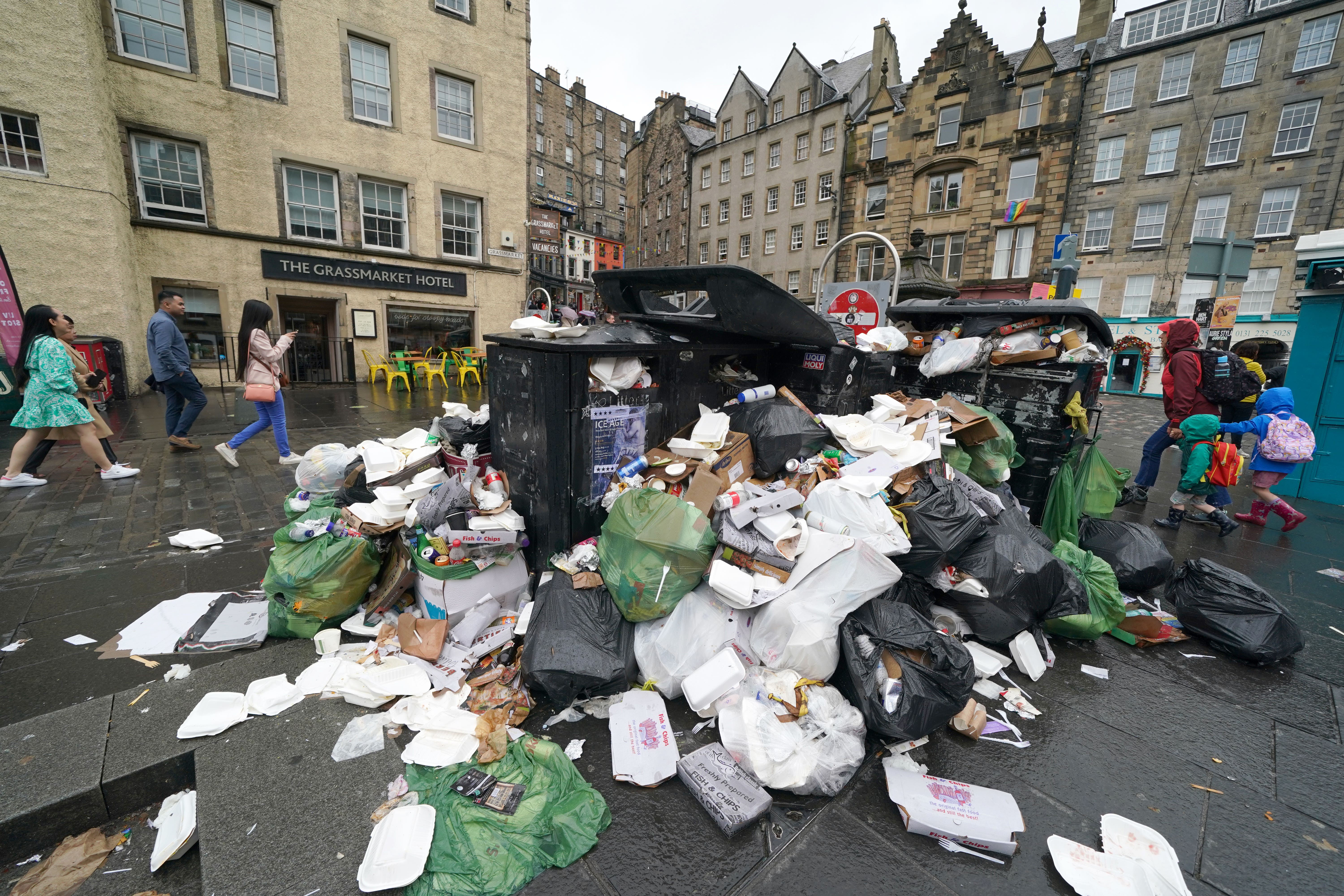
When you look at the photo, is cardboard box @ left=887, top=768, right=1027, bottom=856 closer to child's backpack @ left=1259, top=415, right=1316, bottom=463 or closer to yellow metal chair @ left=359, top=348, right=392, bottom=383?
child's backpack @ left=1259, top=415, right=1316, bottom=463

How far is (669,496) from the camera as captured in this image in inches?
95.9

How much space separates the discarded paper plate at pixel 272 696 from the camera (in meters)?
2.04

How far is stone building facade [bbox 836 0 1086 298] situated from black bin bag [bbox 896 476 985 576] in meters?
19.6

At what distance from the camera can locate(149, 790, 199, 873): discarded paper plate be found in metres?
1.56

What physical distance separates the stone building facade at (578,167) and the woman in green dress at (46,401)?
114 ft

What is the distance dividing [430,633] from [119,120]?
14392mm

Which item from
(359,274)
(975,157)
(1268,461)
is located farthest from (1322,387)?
(975,157)

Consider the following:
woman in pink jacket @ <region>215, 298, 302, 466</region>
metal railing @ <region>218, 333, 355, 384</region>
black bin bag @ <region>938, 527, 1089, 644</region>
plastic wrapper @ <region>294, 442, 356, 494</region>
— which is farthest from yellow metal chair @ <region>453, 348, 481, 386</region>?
black bin bag @ <region>938, 527, 1089, 644</region>

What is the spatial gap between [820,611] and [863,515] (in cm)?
54

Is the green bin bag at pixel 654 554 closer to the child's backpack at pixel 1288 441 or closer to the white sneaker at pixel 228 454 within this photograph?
the white sneaker at pixel 228 454

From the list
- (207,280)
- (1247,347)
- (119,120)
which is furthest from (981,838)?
(1247,347)

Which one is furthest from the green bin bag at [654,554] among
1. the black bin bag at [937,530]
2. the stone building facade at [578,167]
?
the stone building facade at [578,167]

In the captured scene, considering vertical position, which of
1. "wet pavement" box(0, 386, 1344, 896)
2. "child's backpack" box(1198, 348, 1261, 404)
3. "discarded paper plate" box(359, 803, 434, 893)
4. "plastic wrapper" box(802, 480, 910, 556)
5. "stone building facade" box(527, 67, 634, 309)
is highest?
"stone building facade" box(527, 67, 634, 309)

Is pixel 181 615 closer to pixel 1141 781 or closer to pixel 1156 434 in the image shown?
pixel 1141 781
